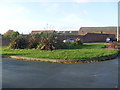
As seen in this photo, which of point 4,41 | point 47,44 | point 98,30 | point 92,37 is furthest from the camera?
point 98,30

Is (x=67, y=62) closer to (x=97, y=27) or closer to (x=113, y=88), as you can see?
(x=113, y=88)

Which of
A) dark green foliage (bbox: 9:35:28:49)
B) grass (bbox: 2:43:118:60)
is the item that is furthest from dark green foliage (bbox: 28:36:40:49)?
grass (bbox: 2:43:118:60)

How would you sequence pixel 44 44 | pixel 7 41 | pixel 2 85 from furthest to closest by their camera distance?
pixel 7 41 < pixel 44 44 < pixel 2 85

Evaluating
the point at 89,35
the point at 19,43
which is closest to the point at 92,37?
the point at 89,35

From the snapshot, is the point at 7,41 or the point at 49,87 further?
the point at 7,41

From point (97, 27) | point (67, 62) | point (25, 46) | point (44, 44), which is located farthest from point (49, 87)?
point (97, 27)

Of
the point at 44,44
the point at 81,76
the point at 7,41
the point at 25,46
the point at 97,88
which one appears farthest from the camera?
the point at 7,41

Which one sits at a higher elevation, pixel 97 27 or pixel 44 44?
pixel 97 27

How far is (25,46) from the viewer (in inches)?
827

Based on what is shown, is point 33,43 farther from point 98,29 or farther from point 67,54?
point 98,29

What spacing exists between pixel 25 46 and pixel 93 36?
26.6m

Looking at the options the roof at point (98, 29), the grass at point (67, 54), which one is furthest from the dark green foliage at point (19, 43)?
the roof at point (98, 29)

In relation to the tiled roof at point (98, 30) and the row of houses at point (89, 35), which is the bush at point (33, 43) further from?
the tiled roof at point (98, 30)

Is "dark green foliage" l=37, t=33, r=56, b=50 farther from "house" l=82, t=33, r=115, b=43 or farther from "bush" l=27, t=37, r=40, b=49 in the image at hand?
"house" l=82, t=33, r=115, b=43
